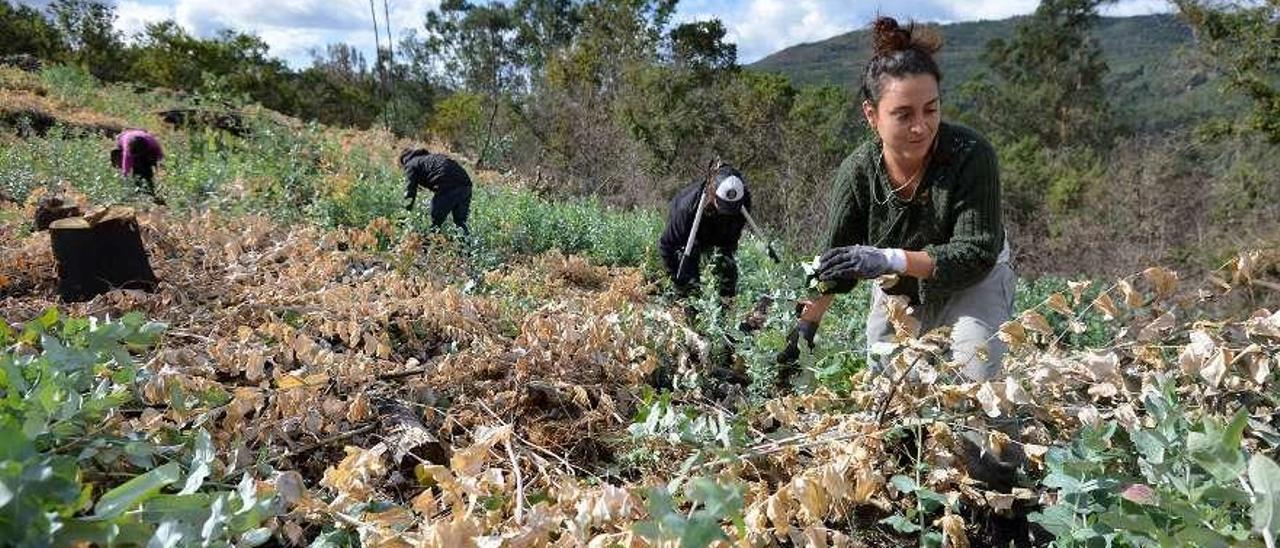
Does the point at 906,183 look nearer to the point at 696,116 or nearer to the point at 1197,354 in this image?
the point at 1197,354

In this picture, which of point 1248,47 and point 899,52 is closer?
point 899,52

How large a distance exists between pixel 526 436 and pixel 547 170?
14.7 metres

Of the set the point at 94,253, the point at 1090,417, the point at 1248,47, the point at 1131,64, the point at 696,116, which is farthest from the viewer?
the point at 1131,64

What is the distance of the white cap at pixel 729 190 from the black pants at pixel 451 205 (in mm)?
2353

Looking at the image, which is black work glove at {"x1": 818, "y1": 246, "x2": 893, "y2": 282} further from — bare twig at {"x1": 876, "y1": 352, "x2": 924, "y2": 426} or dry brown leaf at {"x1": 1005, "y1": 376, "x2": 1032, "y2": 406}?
dry brown leaf at {"x1": 1005, "y1": 376, "x2": 1032, "y2": 406}

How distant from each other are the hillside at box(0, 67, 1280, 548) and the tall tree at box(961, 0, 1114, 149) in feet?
111

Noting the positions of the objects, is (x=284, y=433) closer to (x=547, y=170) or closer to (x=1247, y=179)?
(x=547, y=170)

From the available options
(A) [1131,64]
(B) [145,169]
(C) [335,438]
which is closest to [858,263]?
(C) [335,438]

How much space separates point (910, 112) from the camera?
2061 millimetres

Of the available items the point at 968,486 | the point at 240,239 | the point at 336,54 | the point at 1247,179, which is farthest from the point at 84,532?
the point at 336,54

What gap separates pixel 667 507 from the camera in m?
0.95

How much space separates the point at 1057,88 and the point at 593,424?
36.1 metres

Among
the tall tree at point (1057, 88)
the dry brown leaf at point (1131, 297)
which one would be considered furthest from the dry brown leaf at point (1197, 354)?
the tall tree at point (1057, 88)

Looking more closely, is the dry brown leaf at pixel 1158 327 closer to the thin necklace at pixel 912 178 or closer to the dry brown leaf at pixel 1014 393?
the dry brown leaf at pixel 1014 393
